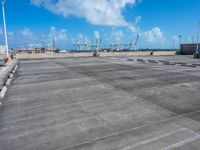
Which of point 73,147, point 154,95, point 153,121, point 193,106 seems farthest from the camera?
point 154,95

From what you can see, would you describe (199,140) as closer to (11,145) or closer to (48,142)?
(48,142)

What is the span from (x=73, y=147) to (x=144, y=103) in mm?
4635

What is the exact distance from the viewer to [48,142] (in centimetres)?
525

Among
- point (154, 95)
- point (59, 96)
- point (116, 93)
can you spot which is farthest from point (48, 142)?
point (154, 95)

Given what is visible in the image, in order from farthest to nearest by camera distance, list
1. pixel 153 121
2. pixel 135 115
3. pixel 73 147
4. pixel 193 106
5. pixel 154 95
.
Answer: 1. pixel 154 95
2. pixel 193 106
3. pixel 135 115
4. pixel 153 121
5. pixel 73 147

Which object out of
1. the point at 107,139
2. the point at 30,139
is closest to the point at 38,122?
the point at 30,139

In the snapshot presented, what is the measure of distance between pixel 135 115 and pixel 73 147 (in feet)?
9.94

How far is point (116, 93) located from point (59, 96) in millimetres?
3068

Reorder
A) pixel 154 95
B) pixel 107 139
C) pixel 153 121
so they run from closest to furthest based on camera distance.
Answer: pixel 107 139 → pixel 153 121 → pixel 154 95

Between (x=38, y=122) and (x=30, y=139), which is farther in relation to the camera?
→ (x=38, y=122)

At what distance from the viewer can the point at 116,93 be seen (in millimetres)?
10438

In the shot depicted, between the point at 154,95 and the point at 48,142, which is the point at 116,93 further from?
the point at 48,142

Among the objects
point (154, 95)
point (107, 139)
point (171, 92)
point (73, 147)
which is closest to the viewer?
point (73, 147)

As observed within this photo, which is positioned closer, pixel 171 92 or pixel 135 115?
pixel 135 115
